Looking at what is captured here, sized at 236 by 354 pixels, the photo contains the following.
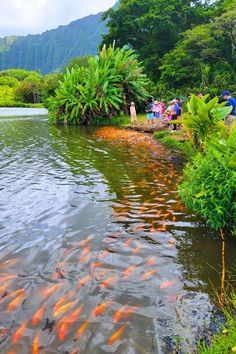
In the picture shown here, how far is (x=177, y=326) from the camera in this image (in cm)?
369

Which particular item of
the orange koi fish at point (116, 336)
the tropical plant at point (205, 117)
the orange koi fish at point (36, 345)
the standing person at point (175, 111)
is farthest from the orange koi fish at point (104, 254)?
the standing person at point (175, 111)

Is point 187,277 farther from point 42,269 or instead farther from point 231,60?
point 231,60

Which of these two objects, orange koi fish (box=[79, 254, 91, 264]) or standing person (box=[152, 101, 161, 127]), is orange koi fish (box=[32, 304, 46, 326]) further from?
standing person (box=[152, 101, 161, 127])

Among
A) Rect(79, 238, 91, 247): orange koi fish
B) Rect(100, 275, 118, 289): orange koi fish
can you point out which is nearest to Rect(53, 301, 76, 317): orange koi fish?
Rect(100, 275, 118, 289): orange koi fish

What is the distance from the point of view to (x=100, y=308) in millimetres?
4062

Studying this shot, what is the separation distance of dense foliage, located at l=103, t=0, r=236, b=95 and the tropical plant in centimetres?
1965

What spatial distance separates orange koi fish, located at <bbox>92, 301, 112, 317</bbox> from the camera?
156 inches

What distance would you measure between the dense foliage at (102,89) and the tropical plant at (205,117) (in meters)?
17.9

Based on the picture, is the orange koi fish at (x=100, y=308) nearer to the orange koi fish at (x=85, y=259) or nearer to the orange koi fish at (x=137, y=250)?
the orange koi fish at (x=85, y=259)

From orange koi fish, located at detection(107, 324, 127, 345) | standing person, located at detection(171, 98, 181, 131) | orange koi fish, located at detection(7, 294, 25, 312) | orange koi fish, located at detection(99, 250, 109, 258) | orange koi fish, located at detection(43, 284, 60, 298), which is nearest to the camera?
orange koi fish, located at detection(107, 324, 127, 345)

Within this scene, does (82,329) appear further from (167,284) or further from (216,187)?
(216,187)

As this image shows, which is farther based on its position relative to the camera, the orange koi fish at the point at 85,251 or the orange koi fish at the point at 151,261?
the orange koi fish at the point at 85,251

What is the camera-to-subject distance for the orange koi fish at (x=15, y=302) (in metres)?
4.11

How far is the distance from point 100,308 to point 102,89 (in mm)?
25058
